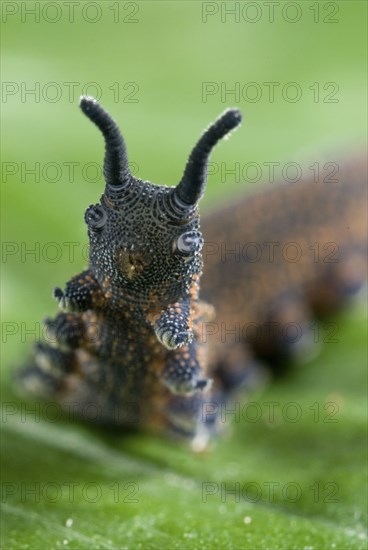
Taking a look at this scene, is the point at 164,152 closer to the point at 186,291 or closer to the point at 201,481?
the point at 201,481

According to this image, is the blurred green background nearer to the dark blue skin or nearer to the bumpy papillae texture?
the bumpy papillae texture

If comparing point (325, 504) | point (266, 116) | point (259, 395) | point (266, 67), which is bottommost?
point (325, 504)

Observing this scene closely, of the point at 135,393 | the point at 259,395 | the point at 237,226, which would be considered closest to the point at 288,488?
the point at 135,393

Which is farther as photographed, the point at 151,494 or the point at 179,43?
the point at 179,43

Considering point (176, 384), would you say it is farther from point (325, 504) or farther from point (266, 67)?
point (266, 67)

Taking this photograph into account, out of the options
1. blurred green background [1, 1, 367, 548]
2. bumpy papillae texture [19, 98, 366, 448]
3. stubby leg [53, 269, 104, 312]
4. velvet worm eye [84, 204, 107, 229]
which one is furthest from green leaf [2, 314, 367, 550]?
velvet worm eye [84, 204, 107, 229]

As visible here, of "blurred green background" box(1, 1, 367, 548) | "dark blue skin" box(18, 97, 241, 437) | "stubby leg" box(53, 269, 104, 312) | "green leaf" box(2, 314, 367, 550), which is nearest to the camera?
"dark blue skin" box(18, 97, 241, 437)
